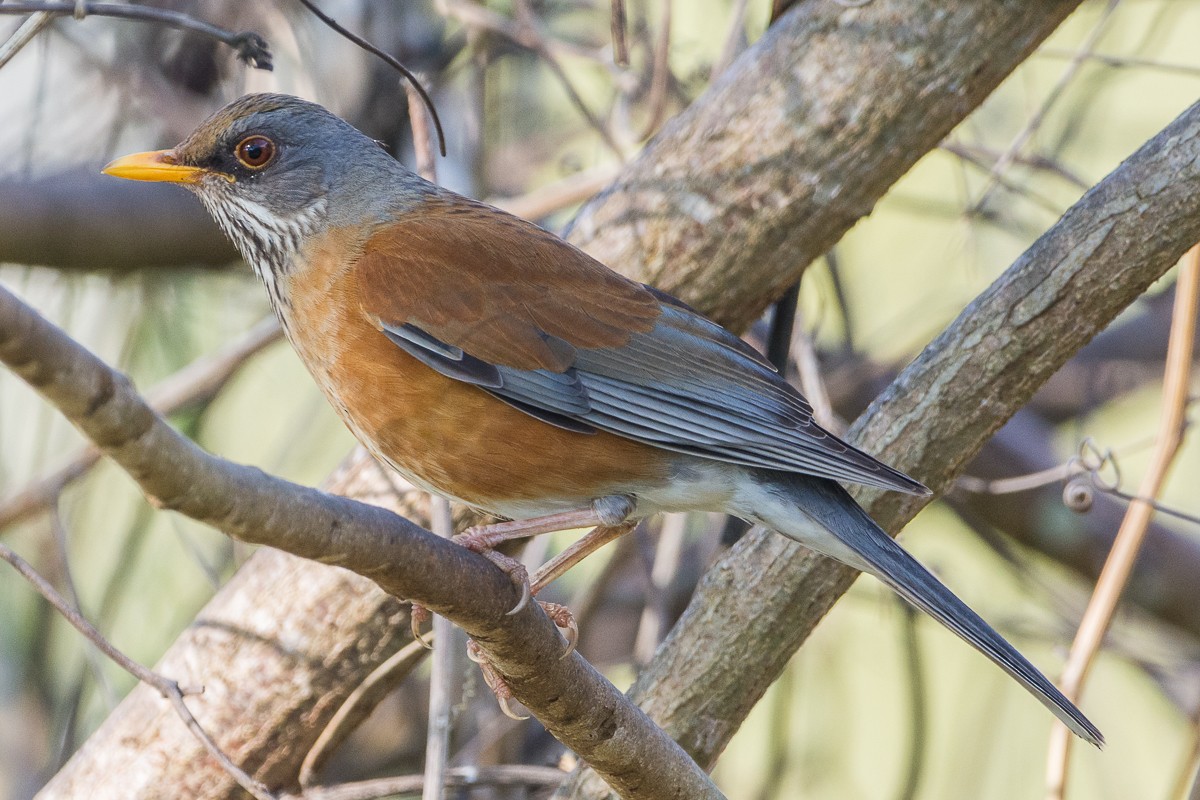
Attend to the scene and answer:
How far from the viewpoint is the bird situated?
120 inches

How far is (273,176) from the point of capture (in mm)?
3660

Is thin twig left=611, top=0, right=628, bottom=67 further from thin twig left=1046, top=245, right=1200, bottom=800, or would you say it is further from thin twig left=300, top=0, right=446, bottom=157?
thin twig left=1046, top=245, right=1200, bottom=800

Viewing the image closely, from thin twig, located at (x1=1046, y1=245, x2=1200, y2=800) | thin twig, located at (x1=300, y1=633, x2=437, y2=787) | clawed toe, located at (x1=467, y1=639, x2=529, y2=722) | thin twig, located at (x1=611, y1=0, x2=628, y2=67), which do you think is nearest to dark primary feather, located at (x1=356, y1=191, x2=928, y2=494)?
clawed toe, located at (x1=467, y1=639, x2=529, y2=722)

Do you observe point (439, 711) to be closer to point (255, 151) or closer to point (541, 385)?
point (541, 385)

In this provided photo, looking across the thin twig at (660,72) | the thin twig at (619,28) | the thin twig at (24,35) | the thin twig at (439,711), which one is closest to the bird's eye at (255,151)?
the thin twig at (24,35)

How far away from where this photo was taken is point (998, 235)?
6.30 m

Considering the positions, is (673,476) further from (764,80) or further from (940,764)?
(940,764)

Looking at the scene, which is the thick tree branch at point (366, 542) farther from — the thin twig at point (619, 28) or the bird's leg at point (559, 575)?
the thin twig at point (619, 28)

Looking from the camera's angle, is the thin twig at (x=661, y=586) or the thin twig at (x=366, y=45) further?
the thin twig at (x=661, y=586)

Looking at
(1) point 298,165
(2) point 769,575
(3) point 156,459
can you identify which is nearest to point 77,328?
(1) point 298,165

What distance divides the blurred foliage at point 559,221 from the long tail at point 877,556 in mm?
1770

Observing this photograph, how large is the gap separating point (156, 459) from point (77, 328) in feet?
13.9

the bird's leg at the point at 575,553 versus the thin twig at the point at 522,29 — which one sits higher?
the thin twig at the point at 522,29

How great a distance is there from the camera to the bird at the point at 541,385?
304 centimetres
